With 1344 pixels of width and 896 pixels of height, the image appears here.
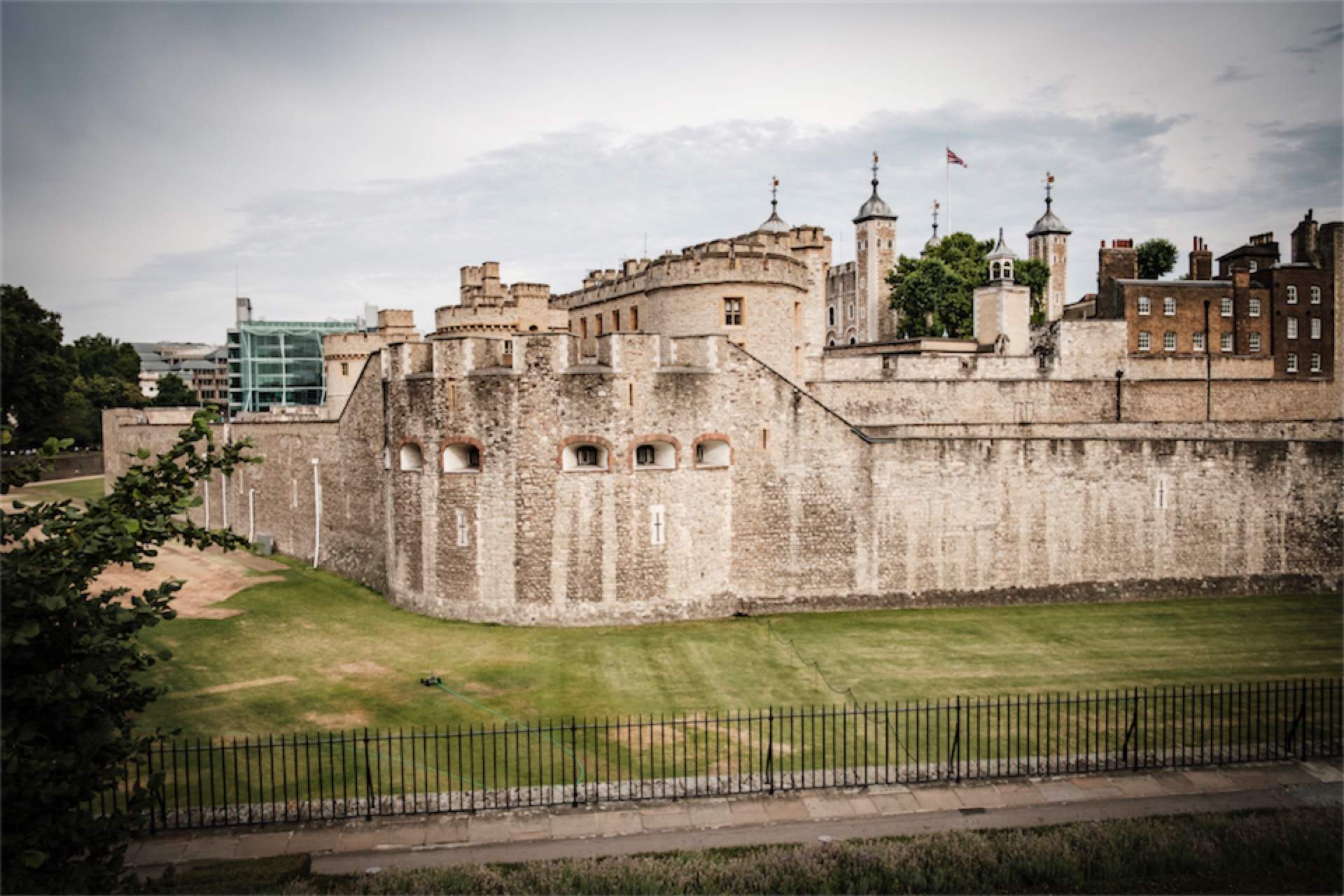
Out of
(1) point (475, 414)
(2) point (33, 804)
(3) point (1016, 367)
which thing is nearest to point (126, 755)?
(2) point (33, 804)

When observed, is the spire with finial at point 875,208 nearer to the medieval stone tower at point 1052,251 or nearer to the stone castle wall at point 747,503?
the medieval stone tower at point 1052,251

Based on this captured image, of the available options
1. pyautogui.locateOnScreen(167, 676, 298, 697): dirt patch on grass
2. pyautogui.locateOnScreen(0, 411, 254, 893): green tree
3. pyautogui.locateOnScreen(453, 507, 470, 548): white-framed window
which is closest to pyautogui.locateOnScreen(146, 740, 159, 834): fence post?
pyautogui.locateOnScreen(0, 411, 254, 893): green tree

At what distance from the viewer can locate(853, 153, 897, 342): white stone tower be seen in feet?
255

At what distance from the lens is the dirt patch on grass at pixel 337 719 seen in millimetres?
19609

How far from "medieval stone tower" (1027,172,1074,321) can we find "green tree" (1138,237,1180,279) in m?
5.93

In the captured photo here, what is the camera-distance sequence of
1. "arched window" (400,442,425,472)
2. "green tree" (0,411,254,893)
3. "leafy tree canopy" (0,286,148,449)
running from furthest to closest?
"leafy tree canopy" (0,286,148,449)
"arched window" (400,442,425,472)
"green tree" (0,411,254,893)

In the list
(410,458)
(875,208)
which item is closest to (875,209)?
(875,208)

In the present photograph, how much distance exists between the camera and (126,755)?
420 inches

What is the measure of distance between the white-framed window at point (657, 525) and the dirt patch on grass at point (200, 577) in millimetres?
11775

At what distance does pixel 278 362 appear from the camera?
65875mm

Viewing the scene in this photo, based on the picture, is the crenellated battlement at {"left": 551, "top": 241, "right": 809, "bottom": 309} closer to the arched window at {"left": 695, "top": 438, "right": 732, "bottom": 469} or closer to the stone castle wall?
the stone castle wall

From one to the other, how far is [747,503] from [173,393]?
82.1 metres

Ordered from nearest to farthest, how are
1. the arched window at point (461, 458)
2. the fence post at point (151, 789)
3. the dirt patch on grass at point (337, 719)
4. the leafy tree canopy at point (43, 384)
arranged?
the fence post at point (151, 789), the dirt patch on grass at point (337, 719), the arched window at point (461, 458), the leafy tree canopy at point (43, 384)

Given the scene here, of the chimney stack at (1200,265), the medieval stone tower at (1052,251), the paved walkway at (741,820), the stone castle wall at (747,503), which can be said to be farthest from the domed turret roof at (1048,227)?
the paved walkway at (741,820)
